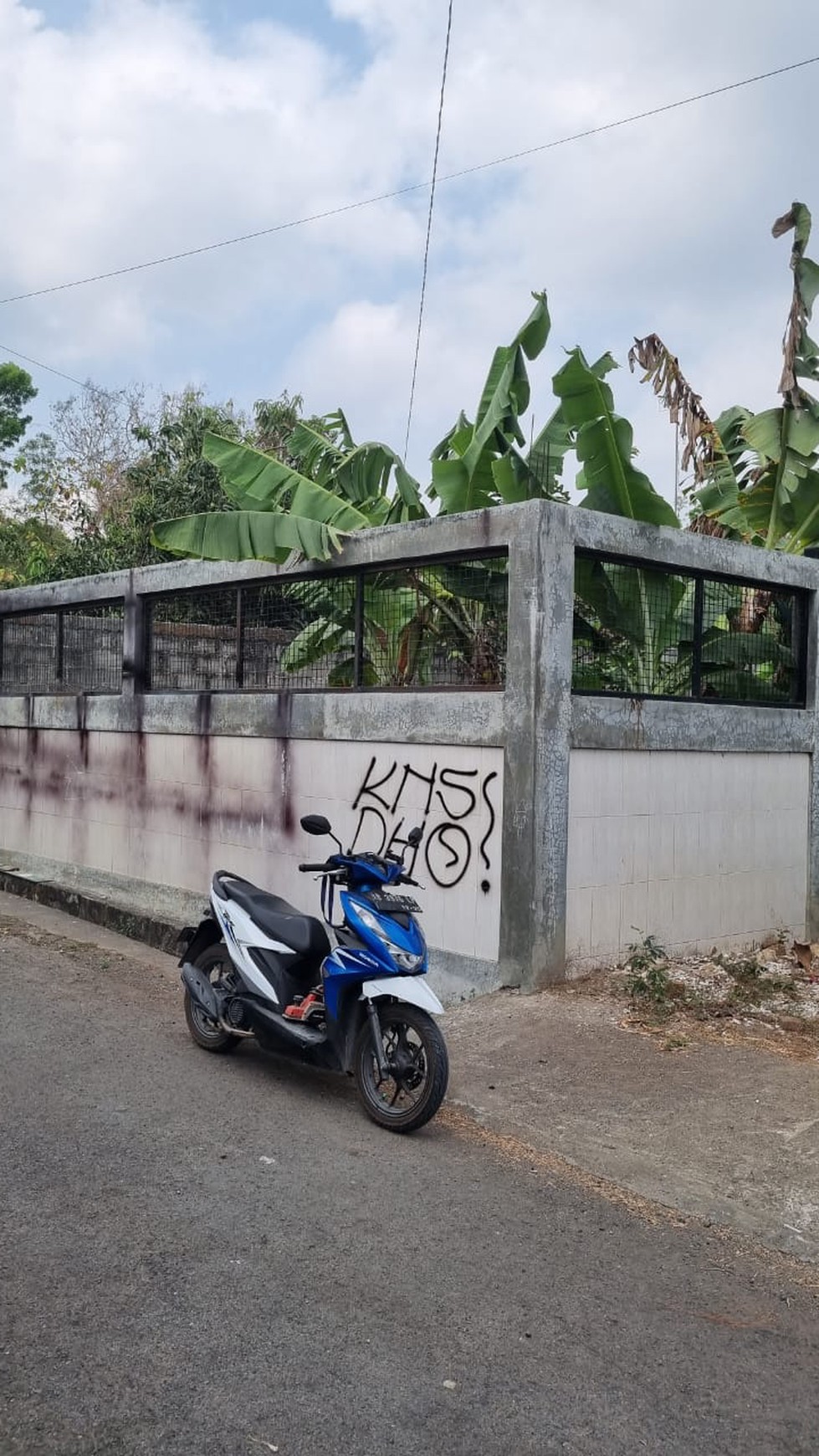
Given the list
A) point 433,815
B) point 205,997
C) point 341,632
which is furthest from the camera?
point 341,632

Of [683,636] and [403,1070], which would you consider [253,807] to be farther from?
[403,1070]

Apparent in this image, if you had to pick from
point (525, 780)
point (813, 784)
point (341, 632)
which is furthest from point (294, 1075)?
point (813, 784)

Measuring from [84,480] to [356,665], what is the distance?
24.3 metres

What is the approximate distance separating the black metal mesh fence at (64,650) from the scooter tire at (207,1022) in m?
5.27

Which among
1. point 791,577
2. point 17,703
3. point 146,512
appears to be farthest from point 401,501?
point 146,512

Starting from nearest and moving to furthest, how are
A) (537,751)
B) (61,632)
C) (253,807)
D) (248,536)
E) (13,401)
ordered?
(537,751) < (248,536) < (253,807) < (61,632) < (13,401)

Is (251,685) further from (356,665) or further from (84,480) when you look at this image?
(84,480)

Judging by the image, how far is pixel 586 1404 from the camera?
10.8ft

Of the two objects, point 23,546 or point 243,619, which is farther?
point 23,546

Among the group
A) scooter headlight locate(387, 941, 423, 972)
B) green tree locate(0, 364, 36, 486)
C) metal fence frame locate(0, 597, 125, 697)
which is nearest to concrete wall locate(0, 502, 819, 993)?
metal fence frame locate(0, 597, 125, 697)

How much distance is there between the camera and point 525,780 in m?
7.48

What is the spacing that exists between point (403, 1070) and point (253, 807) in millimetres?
4674

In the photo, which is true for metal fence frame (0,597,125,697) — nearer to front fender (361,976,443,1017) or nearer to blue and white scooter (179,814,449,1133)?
blue and white scooter (179,814,449,1133)

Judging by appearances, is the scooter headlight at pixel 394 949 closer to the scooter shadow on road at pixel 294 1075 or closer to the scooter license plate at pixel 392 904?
the scooter license plate at pixel 392 904
